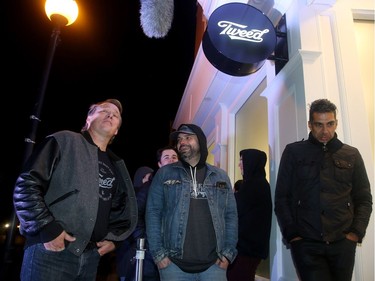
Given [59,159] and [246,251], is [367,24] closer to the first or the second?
[246,251]

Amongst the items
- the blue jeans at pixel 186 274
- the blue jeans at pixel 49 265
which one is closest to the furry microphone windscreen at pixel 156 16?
the blue jeans at pixel 49 265

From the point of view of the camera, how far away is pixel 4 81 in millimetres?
16500

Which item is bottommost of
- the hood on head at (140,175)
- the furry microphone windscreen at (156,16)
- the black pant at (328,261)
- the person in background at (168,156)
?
the black pant at (328,261)

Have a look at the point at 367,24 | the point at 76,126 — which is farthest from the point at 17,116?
the point at 367,24

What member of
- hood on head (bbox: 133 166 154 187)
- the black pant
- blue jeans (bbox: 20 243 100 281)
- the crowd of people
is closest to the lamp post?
hood on head (bbox: 133 166 154 187)

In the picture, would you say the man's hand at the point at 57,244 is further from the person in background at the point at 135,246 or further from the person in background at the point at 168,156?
the person in background at the point at 168,156

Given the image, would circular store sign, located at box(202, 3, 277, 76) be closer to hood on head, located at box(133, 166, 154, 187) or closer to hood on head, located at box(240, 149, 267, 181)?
hood on head, located at box(240, 149, 267, 181)

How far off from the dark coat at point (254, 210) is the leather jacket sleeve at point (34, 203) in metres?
1.97

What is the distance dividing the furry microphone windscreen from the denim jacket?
4.23ft

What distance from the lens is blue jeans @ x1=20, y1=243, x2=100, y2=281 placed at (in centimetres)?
216

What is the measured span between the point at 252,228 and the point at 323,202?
847mm

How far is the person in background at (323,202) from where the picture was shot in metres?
2.78

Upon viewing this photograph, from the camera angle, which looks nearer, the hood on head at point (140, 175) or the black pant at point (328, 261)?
the black pant at point (328, 261)

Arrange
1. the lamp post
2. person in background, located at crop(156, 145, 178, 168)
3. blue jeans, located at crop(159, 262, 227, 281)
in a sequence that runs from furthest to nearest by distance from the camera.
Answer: person in background, located at crop(156, 145, 178, 168) < the lamp post < blue jeans, located at crop(159, 262, 227, 281)
